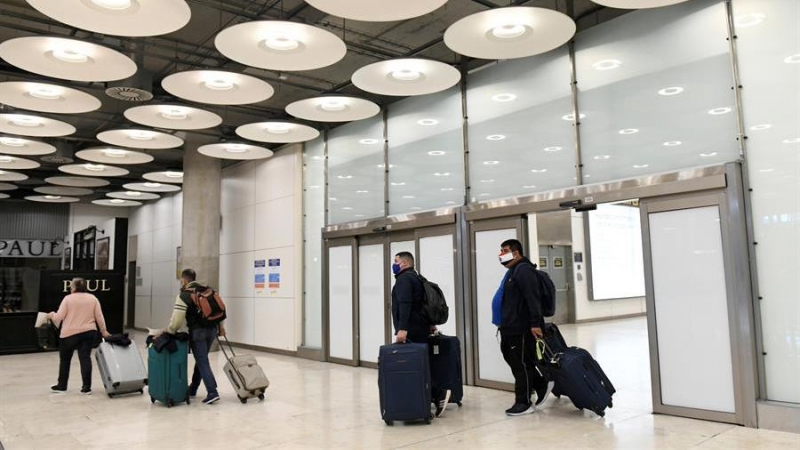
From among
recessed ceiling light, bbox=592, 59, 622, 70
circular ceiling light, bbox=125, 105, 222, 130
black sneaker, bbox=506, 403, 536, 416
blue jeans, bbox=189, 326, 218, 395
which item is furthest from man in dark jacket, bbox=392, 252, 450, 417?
circular ceiling light, bbox=125, 105, 222, 130

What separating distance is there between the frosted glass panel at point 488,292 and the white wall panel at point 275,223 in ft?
16.2

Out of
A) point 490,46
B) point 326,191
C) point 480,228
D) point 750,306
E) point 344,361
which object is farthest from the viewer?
point 326,191

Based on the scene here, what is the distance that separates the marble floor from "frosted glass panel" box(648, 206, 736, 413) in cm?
32

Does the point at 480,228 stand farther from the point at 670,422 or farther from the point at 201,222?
the point at 201,222

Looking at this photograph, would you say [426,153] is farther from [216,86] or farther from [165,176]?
[165,176]

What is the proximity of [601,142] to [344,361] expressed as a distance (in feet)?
18.8

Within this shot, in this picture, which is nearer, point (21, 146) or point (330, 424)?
point (330, 424)

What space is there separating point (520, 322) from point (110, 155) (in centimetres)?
906

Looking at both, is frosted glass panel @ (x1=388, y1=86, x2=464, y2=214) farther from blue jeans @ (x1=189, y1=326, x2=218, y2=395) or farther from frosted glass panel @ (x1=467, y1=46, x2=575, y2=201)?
blue jeans @ (x1=189, y1=326, x2=218, y2=395)

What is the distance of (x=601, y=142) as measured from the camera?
6.68 meters

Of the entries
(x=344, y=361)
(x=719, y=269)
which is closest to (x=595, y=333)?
(x=344, y=361)

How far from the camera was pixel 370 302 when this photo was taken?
31.9 feet

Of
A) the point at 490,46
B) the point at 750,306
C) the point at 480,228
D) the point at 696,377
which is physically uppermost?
the point at 490,46

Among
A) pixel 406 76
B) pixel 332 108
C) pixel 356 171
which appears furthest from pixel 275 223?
pixel 406 76
